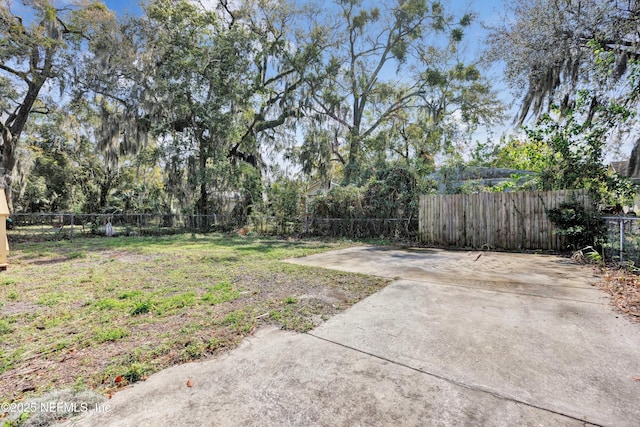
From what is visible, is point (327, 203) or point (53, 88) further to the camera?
point (53, 88)

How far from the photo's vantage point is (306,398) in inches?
64.4

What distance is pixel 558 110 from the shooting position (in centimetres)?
738

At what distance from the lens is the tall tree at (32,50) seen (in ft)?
32.6

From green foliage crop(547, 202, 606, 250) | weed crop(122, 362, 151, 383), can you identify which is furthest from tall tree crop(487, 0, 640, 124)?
weed crop(122, 362, 151, 383)

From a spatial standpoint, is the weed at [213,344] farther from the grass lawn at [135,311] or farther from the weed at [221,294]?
the weed at [221,294]

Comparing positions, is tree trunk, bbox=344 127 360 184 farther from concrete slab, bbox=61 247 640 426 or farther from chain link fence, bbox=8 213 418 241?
concrete slab, bbox=61 247 640 426

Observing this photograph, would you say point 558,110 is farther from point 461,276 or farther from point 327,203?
point 327,203

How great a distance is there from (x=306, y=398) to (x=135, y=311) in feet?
7.83

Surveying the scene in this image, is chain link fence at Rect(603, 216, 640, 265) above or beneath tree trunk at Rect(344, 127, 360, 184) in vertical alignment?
beneath

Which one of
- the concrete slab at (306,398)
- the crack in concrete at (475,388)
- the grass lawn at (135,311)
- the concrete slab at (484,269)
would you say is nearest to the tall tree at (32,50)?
the grass lawn at (135,311)

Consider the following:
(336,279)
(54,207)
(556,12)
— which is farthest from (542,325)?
(54,207)

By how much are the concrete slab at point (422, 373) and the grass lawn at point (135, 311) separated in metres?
0.29

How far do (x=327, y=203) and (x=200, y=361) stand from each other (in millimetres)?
8811

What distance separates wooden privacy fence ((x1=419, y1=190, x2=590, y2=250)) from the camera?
6688 mm
